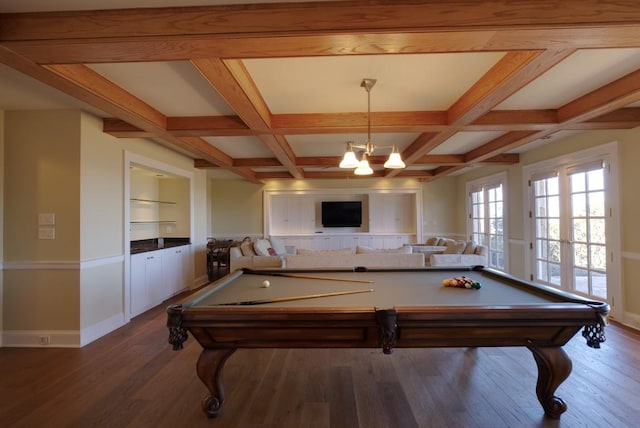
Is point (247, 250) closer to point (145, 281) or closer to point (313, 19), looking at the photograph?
point (145, 281)

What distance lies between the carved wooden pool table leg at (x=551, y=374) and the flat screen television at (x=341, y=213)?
6303 mm

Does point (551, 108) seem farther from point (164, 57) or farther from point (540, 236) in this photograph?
point (164, 57)

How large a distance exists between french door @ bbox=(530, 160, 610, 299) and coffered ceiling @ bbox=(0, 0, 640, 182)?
3.12ft

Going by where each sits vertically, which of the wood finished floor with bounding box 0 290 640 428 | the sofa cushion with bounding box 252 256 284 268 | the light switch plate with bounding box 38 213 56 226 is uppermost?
the light switch plate with bounding box 38 213 56 226

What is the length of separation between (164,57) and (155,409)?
7.63ft

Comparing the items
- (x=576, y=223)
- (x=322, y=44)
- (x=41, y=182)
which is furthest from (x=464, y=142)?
(x=41, y=182)

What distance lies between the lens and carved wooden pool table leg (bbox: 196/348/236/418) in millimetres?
1964

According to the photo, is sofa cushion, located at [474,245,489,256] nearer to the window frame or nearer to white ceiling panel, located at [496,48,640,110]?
the window frame

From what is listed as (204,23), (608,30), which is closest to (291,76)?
(204,23)

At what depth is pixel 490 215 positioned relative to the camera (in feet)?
21.4

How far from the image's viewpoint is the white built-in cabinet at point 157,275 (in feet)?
13.6

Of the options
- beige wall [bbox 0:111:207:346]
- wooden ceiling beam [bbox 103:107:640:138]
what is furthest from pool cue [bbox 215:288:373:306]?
beige wall [bbox 0:111:207:346]

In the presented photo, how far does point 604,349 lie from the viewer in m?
2.92

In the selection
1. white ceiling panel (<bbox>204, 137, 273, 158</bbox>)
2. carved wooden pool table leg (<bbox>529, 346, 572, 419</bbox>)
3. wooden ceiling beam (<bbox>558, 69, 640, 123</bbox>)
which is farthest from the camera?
white ceiling panel (<bbox>204, 137, 273, 158</bbox>)
